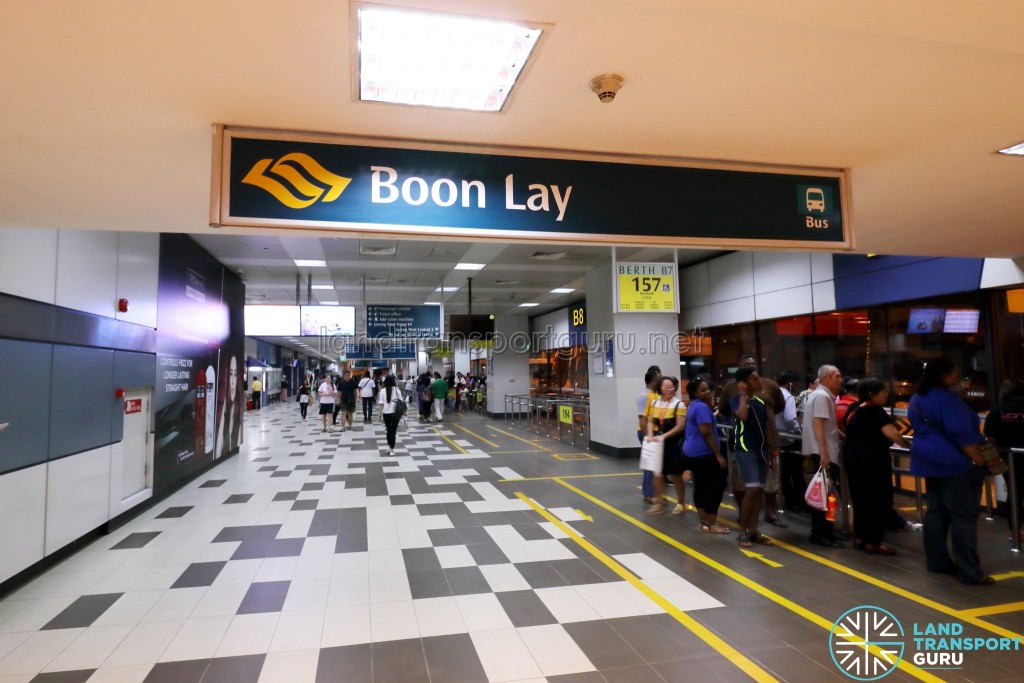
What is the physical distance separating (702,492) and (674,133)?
3734mm

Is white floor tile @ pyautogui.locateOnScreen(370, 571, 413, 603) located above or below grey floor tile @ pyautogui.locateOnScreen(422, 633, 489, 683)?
above

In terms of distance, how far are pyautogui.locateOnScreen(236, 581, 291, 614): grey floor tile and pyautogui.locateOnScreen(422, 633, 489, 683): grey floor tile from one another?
1186 mm

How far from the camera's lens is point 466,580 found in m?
3.94

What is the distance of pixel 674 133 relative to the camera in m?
2.51

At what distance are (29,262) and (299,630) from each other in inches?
132

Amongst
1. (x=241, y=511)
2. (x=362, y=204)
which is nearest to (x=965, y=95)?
(x=362, y=204)

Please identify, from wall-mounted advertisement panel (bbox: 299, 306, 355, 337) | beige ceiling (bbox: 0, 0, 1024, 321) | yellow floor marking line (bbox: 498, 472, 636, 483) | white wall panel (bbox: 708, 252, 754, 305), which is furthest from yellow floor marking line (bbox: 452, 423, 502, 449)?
beige ceiling (bbox: 0, 0, 1024, 321)

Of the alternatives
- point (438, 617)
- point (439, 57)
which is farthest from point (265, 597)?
point (439, 57)

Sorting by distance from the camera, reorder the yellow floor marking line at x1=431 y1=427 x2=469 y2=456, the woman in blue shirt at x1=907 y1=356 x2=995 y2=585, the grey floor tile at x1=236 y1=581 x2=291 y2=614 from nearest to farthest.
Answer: the grey floor tile at x1=236 y1=581 x2=291 y2=614 → the woman in blue shirt at x1=907 y1=356 x2=995 y2=585 → the yellow floor marking line at x1=431 y1=427 x2=469 y2=456

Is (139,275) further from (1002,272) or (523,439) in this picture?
(1002,272)

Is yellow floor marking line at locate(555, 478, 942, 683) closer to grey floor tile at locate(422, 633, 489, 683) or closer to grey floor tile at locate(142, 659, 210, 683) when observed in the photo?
grey floor tile at locate(422, 633, 489, 683)

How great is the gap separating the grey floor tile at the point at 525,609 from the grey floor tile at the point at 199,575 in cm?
219

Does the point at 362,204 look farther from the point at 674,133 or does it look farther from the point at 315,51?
the point at 674,133

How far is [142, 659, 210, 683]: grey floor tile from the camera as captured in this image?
2699mm
